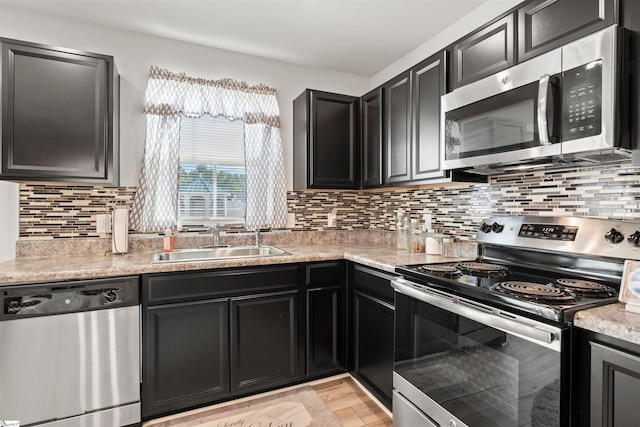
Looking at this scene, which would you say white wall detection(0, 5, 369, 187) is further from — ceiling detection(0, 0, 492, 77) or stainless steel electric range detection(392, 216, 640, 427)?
stainless steel electric range detection(392, 216, 640, 427)

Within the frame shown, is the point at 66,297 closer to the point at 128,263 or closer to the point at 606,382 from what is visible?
the point at 128,263

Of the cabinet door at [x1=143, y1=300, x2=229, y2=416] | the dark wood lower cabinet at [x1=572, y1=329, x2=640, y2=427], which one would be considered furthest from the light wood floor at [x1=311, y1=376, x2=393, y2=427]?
the dark wood lower cabinet at [x1=572, y1=329, x2=640, y2=427]

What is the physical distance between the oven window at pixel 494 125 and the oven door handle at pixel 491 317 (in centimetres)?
75

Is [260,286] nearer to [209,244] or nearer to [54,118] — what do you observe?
[209,244]

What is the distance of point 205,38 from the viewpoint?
2.57 meters

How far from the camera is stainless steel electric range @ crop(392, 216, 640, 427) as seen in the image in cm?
110

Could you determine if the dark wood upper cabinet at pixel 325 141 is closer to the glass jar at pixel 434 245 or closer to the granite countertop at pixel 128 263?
the granite countertop at pixel 128 263

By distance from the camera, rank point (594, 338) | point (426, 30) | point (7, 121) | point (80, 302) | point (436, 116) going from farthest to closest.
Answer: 1. point (426, 30)
2. point (436, 116)
3. point (7, 121)
4. point (80, 302)
5. point (594, 338)

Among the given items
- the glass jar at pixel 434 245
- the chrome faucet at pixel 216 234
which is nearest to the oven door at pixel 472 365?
the glass jar at pixel 434 245

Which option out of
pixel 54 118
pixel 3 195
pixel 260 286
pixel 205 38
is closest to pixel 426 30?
pixel 205 38

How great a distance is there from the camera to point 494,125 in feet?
5.46

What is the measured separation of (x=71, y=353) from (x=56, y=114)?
53.7 inches

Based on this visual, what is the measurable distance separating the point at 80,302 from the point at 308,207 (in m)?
1.81

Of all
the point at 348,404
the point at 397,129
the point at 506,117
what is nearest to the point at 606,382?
the point at 506,117
